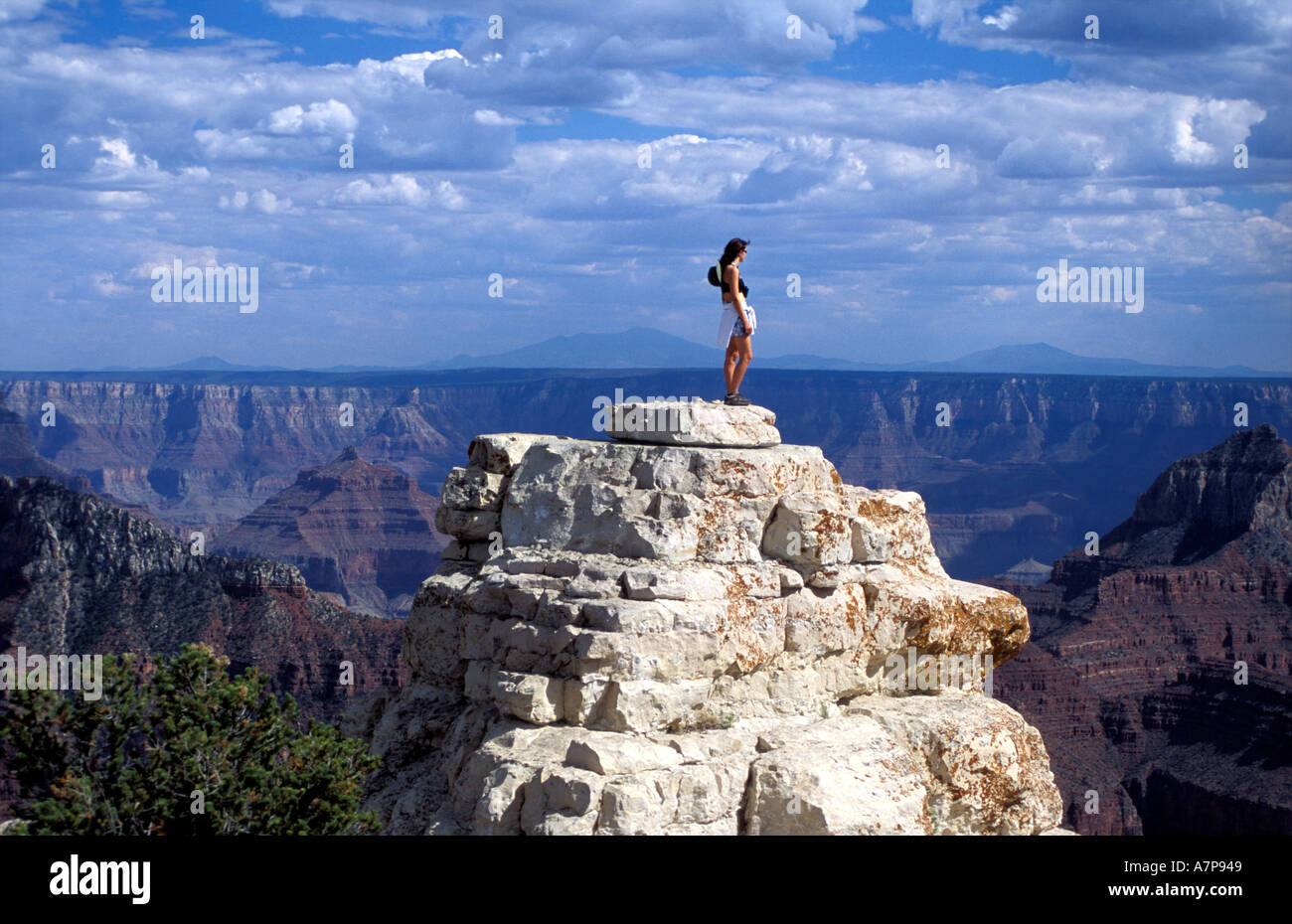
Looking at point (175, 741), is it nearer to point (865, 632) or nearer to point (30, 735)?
point (30, 735)

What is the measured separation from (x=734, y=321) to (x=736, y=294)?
1.67 ft

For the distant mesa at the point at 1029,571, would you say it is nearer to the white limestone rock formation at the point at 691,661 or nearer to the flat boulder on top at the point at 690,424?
the white limestone rock formation at the point at 691,661

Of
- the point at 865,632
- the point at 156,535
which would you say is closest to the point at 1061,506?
the point at 156,535

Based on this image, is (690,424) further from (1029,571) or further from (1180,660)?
(1029,571)

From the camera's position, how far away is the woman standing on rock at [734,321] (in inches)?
617

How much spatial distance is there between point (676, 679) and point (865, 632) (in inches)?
104

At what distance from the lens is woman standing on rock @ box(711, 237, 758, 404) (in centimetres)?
1567

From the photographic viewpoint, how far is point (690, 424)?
49.0 ft

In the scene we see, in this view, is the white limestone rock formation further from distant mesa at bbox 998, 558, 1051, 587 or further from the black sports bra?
distant mesa at bbox 998, 558, 1051, 587

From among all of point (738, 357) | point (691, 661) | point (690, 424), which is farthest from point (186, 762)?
point (738, 357)

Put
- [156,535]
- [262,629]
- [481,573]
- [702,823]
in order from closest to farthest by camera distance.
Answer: [702,823] → [481,573] → [262,629] → [156,535]
